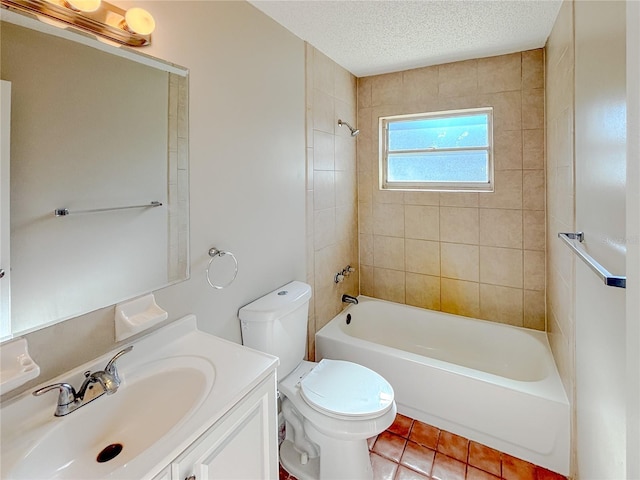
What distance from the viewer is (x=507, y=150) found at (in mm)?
2354

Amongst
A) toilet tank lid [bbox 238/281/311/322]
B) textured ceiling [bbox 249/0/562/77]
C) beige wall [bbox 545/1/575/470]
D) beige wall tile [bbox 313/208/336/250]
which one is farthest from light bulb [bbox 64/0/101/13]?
beige wall [bbox 545/1/575/470]

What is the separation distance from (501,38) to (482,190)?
3.24 feet

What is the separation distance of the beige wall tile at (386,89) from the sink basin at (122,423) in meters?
2.41

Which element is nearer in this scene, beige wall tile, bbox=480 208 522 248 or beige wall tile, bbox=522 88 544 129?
beige wall tile, bbox=522 88 544 129

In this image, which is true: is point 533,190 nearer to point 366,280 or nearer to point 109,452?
point 366,280

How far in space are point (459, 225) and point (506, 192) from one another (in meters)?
0.39

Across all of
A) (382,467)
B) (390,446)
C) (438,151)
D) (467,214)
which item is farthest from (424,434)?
(438,151)

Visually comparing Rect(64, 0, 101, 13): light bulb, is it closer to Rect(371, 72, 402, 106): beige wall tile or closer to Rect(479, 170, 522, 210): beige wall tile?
Rect(371, 72, 402, 106): beige wall tile

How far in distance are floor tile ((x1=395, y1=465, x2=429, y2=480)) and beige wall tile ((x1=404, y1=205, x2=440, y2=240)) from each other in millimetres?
1609

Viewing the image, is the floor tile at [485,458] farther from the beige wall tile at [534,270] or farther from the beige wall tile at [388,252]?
the beige wall tile at [388,252]

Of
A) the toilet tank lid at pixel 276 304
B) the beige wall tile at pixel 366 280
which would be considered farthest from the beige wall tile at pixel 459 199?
the toilet tank lid at pixel 276 304

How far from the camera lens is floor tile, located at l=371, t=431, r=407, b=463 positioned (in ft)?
5.91

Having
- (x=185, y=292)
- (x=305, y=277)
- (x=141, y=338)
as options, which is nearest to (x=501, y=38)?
(x=305, y=277)

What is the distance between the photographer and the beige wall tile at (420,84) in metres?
2.54
